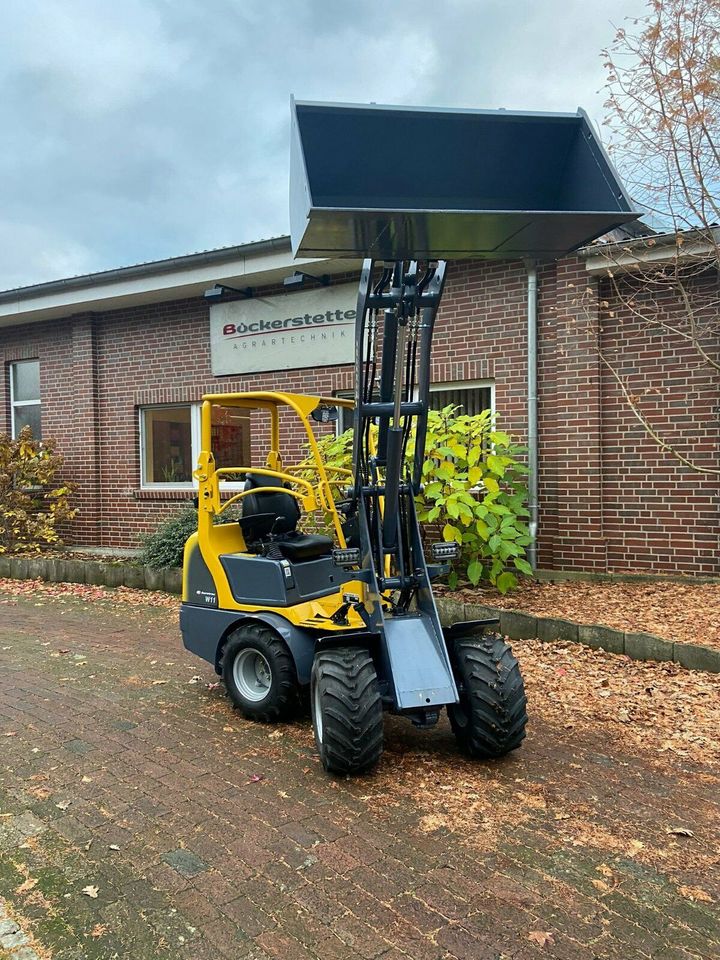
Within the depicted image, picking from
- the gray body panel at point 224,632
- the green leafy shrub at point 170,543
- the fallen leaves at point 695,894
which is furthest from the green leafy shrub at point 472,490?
the fallen leaves at point 695,894

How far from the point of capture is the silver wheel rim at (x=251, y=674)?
479 centimetres

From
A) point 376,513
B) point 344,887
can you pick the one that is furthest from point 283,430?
point 344,887

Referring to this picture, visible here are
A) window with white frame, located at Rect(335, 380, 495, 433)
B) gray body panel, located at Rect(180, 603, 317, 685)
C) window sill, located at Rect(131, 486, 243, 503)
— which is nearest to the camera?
gray body panel, located at Rect(180, 603, 317, 685)

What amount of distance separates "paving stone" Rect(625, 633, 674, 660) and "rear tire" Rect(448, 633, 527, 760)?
6.39 ft

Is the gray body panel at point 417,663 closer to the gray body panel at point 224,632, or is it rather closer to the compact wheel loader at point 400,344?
the compact wheel loader at point 400,344

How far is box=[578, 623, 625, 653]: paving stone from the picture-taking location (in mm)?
5590

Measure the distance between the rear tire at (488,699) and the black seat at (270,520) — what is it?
5.54 feet

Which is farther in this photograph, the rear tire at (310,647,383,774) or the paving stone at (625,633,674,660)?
the paving stone at (625,633,674,660)

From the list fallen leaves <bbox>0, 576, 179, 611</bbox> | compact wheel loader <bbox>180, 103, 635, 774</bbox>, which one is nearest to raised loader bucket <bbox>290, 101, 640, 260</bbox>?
compact wheel loader <bbox>180, 103, 635, 774</bbox>

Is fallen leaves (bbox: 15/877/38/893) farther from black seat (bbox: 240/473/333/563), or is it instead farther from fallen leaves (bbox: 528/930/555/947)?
black seat (bbox: 240/473/333/563)

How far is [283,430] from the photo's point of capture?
10547mm

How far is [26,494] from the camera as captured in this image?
39.9ft

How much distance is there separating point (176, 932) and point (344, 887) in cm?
64

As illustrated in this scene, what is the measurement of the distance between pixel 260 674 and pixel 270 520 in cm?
117
